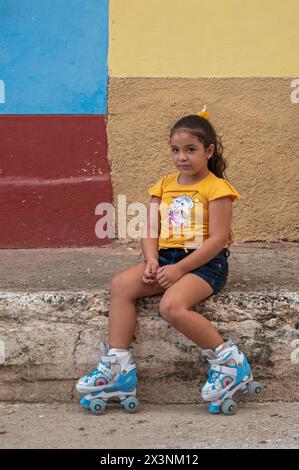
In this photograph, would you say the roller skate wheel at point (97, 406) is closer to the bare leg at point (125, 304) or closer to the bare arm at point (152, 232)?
the bare leg at point (125, 304)

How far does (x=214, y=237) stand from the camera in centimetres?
322

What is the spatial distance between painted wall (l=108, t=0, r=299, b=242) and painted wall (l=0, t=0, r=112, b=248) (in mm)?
114

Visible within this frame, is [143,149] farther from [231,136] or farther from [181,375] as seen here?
[181,375]

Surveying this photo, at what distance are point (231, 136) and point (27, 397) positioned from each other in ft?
5.81

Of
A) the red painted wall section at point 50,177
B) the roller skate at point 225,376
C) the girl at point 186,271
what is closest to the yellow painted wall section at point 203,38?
the red painted wall section at point 50,177

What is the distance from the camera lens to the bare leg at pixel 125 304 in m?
3.23

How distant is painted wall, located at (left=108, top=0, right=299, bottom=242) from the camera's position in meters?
4.26

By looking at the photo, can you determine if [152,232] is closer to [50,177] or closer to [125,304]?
[125,304]

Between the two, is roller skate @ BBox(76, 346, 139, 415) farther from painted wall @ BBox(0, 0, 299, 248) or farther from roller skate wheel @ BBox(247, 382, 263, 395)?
painted wall @ BBox(0, 0, 299, 248)

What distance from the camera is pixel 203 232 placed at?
3311 mm

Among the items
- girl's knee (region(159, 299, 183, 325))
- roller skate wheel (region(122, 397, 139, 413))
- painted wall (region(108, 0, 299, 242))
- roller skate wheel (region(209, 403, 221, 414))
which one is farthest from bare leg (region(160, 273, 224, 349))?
painted wall (region(108, 0, 299, 242))

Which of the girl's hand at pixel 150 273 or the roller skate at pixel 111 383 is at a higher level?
the girl's hand at pixel 150 273

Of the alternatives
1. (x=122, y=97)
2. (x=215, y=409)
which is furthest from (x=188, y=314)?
(x=122, y=97)

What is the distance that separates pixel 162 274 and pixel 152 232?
0.82 feet
